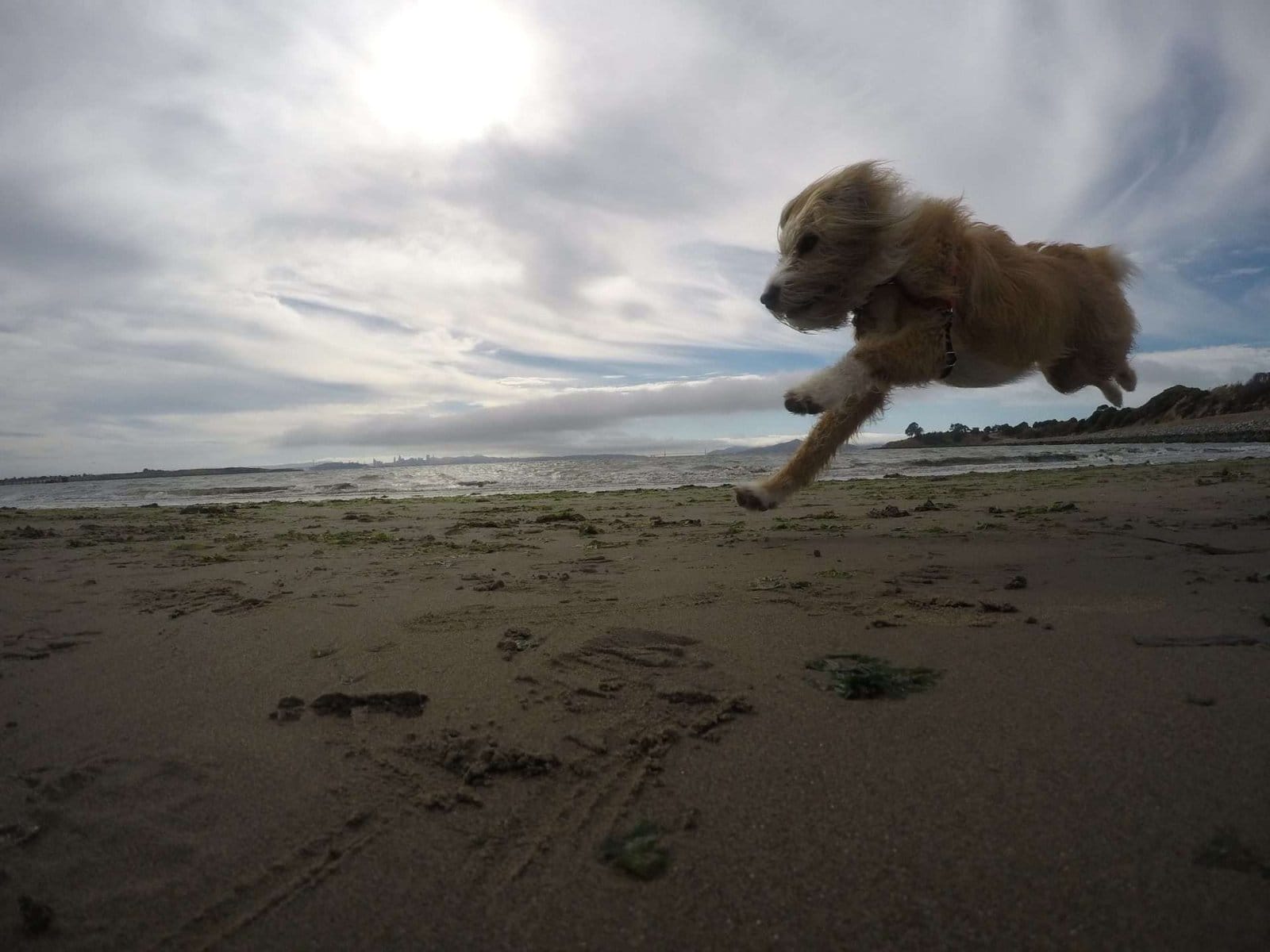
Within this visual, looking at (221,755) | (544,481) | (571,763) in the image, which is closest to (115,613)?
(221,755)

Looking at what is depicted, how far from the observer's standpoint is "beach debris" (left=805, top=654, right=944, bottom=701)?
70.8 inches

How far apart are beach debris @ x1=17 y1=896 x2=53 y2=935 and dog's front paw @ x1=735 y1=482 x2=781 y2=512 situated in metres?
4.08

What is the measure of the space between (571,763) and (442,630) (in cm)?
124

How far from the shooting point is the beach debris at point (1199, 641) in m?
1.96

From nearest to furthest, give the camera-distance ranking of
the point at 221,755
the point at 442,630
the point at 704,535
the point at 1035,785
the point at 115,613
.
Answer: the point at 1035,785 → the point at 221,755 → the point at 442,630 → the point at 115,613 → the point at 704,535

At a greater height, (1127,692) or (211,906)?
(1127,692)

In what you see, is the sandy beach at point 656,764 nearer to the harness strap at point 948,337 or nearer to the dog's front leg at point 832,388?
the dog's front leg at point 832,388

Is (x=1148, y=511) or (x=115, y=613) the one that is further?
(x=1148, y=511)

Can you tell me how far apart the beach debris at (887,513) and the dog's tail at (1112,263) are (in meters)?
2.37

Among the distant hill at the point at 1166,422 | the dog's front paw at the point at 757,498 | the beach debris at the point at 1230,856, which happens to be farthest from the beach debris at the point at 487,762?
the distant hill at the point at 1166,422

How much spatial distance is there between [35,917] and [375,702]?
34.7 inches

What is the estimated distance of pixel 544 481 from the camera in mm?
19219

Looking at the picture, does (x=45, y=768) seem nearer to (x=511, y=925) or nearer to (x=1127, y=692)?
(x=511, y=925)

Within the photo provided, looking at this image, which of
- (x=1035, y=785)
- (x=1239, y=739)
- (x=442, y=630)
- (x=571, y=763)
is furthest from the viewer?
(x=442, y=630)
